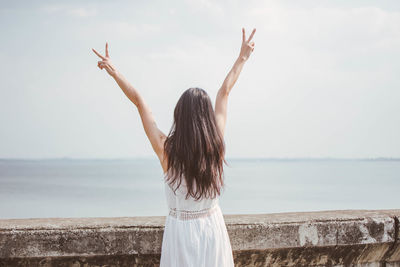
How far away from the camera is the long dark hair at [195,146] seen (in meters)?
2.51

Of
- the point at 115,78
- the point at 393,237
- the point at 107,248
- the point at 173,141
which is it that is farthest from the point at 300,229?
the point at 115,78

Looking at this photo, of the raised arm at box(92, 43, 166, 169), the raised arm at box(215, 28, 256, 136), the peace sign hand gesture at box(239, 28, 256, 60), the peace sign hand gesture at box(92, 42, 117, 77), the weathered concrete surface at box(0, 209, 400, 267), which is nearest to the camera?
the weathered concrete surface at box(0, 209, 400, 267)

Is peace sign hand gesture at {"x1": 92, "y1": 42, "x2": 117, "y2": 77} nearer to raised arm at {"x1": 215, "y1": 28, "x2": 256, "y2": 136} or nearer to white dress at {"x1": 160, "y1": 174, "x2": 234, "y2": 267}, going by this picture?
raised arm at {"x1": 215, "y1": 28, "x2": 256, "y2": 136}

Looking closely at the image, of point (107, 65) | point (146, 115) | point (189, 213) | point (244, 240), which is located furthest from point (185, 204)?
point (107, 65)

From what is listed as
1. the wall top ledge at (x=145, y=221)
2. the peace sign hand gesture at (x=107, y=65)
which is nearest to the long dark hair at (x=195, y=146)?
the wall top ledge at (x=145, y=221)

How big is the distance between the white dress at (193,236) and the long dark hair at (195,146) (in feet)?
0.23

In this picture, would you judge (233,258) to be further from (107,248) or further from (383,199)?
(383,199)

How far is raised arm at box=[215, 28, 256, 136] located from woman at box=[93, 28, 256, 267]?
108mm

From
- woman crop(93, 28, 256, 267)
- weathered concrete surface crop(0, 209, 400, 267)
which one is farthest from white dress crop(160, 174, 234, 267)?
weathered concrete surface crop(0, 209, 400, 267)

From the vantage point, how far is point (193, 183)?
2551 millimetres

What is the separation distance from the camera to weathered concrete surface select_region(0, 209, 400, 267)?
8.20 ft

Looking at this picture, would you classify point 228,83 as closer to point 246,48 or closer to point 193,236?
point 246,48

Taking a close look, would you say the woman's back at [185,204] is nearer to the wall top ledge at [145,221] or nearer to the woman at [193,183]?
the woman at [193,183]

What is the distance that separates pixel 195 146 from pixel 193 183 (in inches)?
8.9
